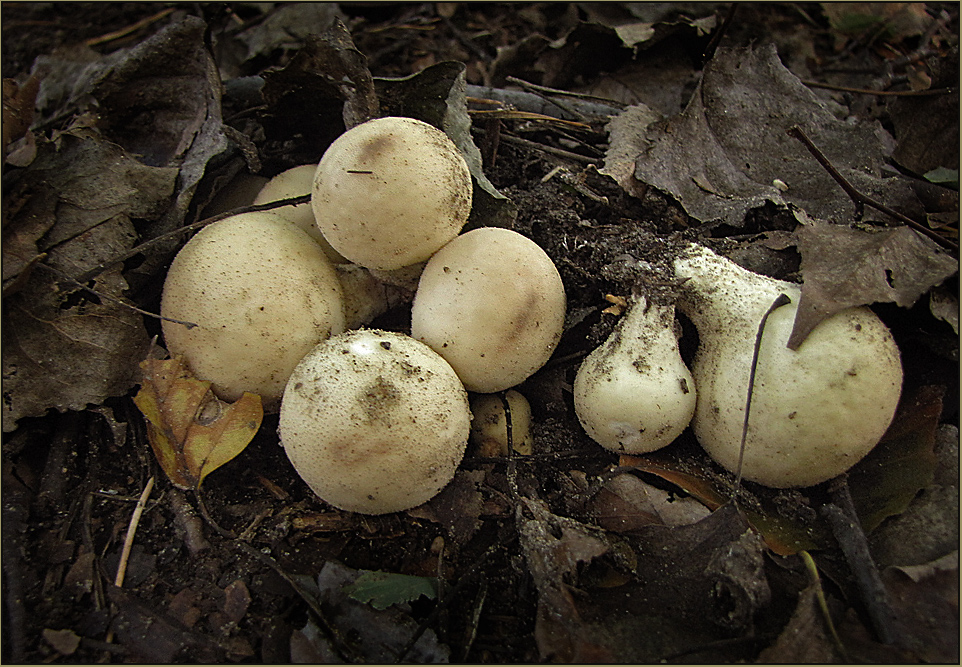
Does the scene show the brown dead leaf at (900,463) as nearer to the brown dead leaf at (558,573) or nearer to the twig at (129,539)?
the brown dead leaf at (558,573)

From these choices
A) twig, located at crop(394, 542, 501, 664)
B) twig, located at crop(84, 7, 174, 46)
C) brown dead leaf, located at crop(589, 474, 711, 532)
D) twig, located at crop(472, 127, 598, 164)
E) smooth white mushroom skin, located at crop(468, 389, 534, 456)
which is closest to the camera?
twig, located at crop(394, 542, 501, 664)

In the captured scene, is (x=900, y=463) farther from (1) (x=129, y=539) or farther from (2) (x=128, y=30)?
(2) (x=128, y=30)

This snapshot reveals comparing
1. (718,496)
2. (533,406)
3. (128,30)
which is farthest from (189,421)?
(128,30)

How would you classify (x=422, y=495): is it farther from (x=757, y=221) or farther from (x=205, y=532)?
(x=757, y=221)

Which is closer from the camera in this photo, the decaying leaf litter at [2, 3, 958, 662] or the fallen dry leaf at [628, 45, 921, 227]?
the decaying leaf litter at [2, 3, 958, 662]

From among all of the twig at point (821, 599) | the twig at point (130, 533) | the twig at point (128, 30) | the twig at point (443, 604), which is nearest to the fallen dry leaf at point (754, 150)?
the twig at point (821, 599)

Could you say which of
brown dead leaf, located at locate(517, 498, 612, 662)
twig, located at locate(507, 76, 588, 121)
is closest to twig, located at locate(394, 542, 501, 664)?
brown dead leaf, located at locate(517, 498, 612, 662)

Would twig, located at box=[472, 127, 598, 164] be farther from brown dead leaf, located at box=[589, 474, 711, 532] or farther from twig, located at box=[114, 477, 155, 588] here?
twig, located at box=[114, 477, 155, 588]
